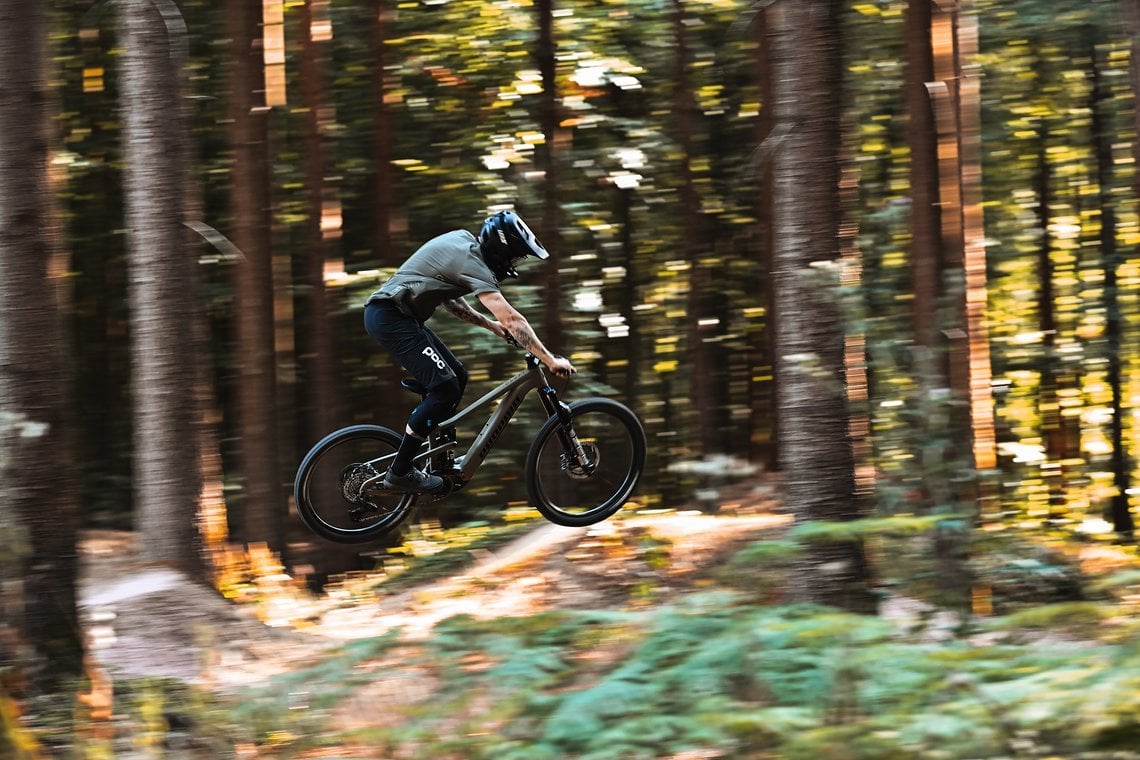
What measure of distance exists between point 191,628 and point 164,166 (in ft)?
11.5

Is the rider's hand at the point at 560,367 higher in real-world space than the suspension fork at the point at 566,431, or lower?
higher

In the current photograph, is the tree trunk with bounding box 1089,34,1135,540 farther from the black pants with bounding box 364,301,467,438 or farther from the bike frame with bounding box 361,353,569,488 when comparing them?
the black pants with bounding box 364,301,467,438

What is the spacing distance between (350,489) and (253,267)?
3934mm

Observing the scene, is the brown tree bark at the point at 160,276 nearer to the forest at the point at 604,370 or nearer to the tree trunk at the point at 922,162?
the forest at the point at 604,370

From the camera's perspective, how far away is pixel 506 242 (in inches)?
259

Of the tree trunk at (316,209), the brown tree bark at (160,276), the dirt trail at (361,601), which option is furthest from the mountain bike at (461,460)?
the tree trunk at (316,209)

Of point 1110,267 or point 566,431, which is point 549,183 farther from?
point 1110,267

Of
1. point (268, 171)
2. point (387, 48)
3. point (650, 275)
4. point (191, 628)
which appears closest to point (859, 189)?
point (650, 275)

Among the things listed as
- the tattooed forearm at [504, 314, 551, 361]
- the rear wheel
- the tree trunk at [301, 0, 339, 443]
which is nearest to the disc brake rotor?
the tattooed forearm at [504, 314, 551, 361]

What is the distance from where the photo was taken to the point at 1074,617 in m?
5.62

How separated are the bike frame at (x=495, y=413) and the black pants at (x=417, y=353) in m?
0.15

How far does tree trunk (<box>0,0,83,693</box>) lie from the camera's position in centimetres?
631

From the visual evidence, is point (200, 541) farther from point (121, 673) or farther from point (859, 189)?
point (859, 189)

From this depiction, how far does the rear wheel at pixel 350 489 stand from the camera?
706cm
